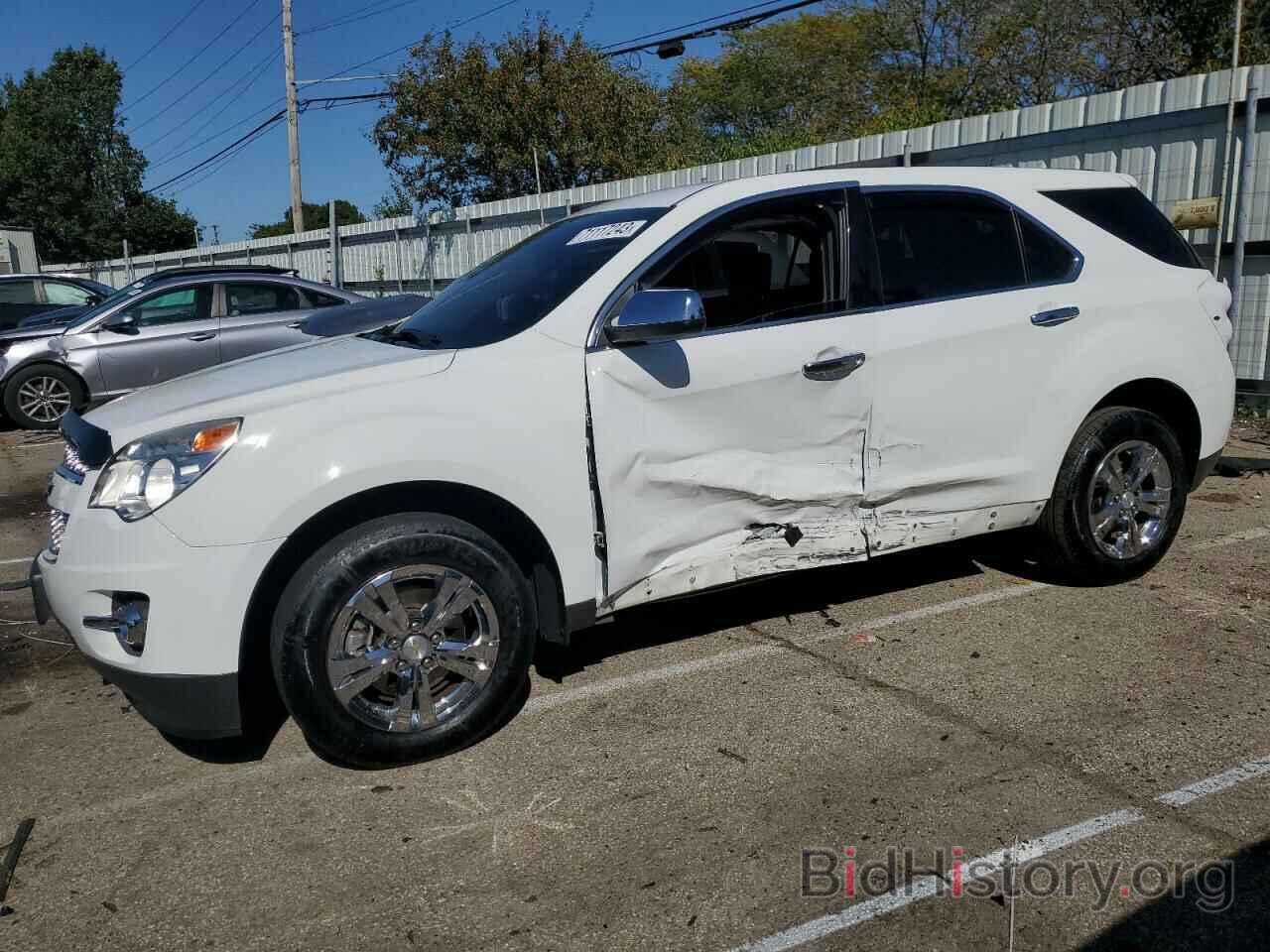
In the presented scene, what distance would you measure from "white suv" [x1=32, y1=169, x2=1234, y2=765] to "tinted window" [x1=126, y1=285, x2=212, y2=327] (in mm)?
7203

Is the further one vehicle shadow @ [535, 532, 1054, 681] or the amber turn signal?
vehicle shadow @ [535, 532, 1054, 681]

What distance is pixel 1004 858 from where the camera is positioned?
9.50 feet

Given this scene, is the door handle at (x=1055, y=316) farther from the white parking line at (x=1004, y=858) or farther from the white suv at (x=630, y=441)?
the white parking line at (x=1004, y=858)

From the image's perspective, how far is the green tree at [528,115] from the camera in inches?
1102

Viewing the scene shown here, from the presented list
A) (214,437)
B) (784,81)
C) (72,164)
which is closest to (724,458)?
(214,437)

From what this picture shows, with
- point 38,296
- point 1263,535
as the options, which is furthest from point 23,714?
point 38,296

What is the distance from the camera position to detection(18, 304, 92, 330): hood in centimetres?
1184

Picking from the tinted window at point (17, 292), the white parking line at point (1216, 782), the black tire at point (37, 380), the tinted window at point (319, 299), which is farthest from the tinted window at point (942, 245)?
the tinted window at point (17, 292)

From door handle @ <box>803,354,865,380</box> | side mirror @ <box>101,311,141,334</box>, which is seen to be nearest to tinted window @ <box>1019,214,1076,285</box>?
door handle @ <box>803,354,865,380</box>

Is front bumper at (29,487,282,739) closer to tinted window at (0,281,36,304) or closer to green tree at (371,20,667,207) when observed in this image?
tinted window at (0,281,36,304)

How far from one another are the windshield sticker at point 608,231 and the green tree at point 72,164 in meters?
58.9

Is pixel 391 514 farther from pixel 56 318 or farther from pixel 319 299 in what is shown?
pixel 56 318

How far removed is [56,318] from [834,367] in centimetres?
1147

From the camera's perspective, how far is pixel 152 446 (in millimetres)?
3260
